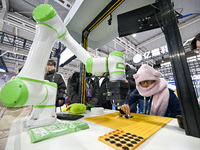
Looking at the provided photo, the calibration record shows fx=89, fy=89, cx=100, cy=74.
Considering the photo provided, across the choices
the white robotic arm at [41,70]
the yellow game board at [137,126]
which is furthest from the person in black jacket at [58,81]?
the yellow game board at [137,126]

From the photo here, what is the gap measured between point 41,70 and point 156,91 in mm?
1072

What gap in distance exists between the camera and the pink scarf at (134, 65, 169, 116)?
0.90 meters

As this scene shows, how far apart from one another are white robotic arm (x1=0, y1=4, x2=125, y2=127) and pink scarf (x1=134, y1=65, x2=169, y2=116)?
2.20 feet

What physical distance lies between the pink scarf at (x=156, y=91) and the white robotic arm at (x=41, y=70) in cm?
67

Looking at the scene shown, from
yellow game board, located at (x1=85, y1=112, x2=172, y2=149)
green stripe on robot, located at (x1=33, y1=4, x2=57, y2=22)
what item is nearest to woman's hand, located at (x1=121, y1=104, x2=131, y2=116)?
yellow game board, located at (x1=85, y1=112, x2=172, y2=149)

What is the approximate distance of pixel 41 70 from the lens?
0.45 metres

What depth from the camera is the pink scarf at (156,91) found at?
903 mm

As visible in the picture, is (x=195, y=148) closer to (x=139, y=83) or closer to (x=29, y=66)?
(x=29, y=66)

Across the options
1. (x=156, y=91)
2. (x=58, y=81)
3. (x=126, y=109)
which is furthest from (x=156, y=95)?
(x=58, y=81)

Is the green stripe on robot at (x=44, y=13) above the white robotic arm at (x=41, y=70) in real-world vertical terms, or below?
above

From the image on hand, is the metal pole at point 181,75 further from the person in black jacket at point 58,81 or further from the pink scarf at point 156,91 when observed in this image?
the person in black jacket at point 58,81

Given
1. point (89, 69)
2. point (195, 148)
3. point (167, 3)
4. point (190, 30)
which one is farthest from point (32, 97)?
point (190, 30)

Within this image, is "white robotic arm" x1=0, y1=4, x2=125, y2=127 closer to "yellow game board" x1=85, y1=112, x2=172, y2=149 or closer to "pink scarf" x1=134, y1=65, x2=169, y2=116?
"yellow game board" x1=85, y1=112, x2=172, y2=149

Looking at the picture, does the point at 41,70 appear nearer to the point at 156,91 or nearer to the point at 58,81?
the point at 156,91
